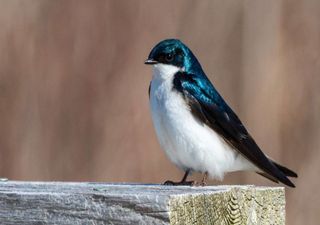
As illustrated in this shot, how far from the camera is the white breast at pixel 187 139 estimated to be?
→ 7.87 ft

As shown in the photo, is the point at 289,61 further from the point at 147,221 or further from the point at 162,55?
the point at 147,221

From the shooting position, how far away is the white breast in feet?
7.87

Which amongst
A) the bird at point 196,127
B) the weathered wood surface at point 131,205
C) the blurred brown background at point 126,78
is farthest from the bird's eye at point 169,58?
the weathered wood surface at point 131,205

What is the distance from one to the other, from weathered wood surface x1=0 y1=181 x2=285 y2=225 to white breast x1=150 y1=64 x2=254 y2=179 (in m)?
0.81

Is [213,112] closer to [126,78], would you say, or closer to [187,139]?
[187,139]

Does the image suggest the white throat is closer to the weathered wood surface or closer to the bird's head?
the bird's head

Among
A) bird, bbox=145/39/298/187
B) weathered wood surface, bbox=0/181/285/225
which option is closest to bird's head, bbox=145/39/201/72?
bird, bbox=145/39/298/187

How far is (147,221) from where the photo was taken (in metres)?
1.34

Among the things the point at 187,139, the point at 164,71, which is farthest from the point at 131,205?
the point at 164,71

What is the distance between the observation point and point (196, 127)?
2.43 m

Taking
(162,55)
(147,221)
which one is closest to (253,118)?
(162,55)

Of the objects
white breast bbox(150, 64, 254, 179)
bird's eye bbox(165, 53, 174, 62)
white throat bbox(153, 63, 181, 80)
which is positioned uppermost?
bird's eye bbox(165, 53, 174, 62)

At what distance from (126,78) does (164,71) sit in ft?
2.36

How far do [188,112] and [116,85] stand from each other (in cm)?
79
